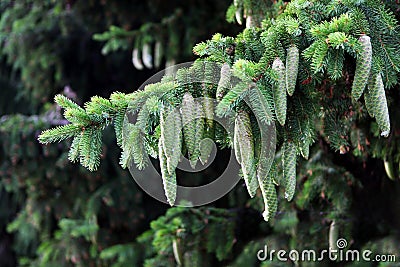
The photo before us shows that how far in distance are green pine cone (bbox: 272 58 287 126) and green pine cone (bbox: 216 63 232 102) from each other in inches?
4.6

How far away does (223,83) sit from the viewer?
132 centimetres

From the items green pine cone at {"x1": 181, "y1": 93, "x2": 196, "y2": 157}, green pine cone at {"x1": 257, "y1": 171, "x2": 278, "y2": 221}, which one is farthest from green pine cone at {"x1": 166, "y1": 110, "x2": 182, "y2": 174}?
green pine cone at {"x1": 257, "y1": 171, "x2": 278, "y2": 221}

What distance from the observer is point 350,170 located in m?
2.52

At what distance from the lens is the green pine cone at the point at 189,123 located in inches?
50.9

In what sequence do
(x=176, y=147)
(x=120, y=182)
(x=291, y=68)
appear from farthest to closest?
(x=120, y=182) < (x=291, y=68) < (x=176, y=147)

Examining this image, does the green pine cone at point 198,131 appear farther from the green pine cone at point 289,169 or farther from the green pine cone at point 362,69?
the green pine cone at point 362,69

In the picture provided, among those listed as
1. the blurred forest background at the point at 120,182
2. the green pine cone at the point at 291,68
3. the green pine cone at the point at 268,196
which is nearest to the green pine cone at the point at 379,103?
the green pine cone at the point at 291,68

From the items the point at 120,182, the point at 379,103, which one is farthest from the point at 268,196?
the point at 120,182

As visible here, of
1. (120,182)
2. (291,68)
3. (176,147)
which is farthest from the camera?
(120,182)

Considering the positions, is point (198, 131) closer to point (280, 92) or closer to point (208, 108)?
point (208, 108)

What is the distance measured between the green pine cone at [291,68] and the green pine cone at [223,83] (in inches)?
5.9

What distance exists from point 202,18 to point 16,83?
2431 mm

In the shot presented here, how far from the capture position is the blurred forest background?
242 cm

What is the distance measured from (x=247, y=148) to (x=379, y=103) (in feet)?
1.16
